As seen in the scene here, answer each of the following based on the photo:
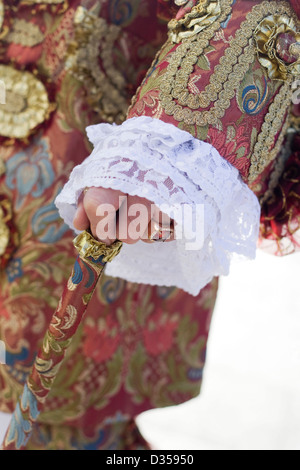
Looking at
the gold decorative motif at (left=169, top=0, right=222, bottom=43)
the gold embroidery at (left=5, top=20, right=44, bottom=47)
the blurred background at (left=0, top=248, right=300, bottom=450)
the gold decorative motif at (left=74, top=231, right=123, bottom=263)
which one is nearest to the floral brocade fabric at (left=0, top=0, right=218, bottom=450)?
the gold embroidery at (left=5, top=20, right=44, bottom=47)

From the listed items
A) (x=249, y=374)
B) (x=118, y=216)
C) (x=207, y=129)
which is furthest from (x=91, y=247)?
(x=249, y=374)

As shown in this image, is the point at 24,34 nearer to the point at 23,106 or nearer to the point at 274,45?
the point at 23,106

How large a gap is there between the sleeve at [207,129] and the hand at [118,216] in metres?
0.02

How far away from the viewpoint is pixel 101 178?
546mm

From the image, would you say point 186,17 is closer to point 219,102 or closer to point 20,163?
point 219,102

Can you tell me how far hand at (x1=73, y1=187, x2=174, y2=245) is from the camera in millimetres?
564

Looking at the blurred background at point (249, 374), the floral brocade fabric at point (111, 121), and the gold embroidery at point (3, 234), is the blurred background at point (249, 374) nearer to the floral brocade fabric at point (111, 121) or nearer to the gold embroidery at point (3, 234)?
the floral brocade fabric at point (111, 121)

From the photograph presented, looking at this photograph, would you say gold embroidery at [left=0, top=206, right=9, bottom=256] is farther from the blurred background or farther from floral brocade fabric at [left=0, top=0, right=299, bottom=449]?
the blurred background

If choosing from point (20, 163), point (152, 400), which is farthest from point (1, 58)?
point (152, 400)

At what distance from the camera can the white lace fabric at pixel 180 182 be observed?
0.55 meters

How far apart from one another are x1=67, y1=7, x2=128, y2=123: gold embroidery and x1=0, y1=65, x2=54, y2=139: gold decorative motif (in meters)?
0.06

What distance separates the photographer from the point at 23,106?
84 centimetres
